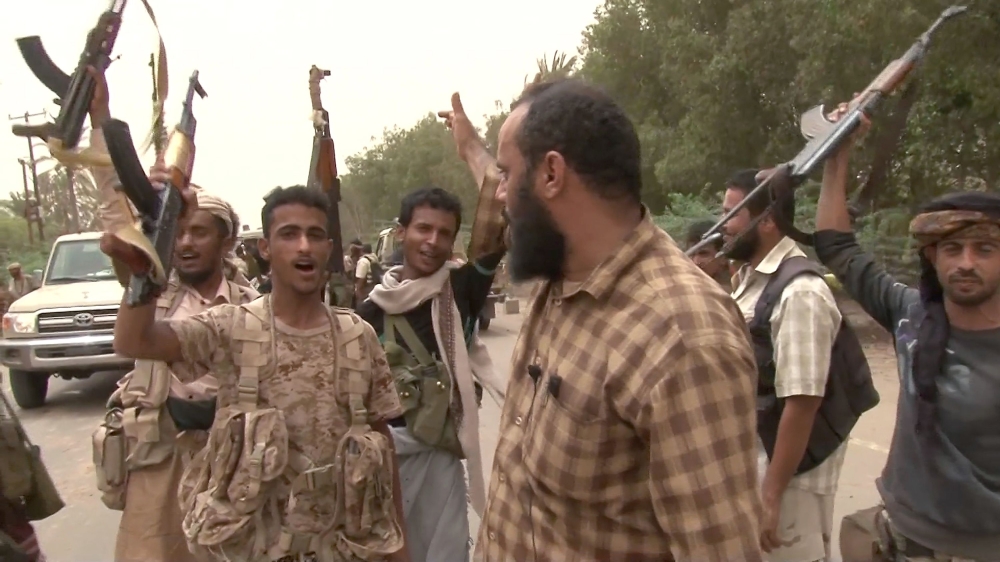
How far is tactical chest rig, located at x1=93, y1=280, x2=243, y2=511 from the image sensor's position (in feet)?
8.93

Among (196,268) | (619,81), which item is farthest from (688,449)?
(619,81)

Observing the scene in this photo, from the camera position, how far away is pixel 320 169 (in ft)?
10.8

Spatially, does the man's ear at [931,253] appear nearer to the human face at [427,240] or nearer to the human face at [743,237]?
the human face at [743,237]

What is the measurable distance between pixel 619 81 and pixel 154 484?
67.9ft

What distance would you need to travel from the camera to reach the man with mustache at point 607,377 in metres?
1.38

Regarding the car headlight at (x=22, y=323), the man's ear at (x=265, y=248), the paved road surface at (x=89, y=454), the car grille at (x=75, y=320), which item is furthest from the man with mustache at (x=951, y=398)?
the car headlight at (x=22, y=323)

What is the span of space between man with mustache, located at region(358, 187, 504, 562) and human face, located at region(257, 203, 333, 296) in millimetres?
607

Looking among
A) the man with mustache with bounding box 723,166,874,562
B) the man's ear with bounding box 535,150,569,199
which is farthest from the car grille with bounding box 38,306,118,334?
the man's ear with bounding box 535,150,569,199

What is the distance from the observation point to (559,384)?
1576 mm

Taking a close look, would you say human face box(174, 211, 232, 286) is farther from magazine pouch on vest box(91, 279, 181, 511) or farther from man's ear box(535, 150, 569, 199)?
man's ear box(535, 150, 569, 199)

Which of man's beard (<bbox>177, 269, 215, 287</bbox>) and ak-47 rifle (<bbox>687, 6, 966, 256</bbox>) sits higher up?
ak-47 rifle (<bbox>687, 6, 966, 256</bbox>)

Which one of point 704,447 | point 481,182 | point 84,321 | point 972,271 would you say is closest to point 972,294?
point 972,271

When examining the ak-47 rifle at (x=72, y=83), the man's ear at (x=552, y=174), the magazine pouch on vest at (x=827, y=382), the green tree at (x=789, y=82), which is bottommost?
the magazine pouch on vest at (x=827, y=382)

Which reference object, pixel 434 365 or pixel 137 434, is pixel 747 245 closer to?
pixel 434 365
